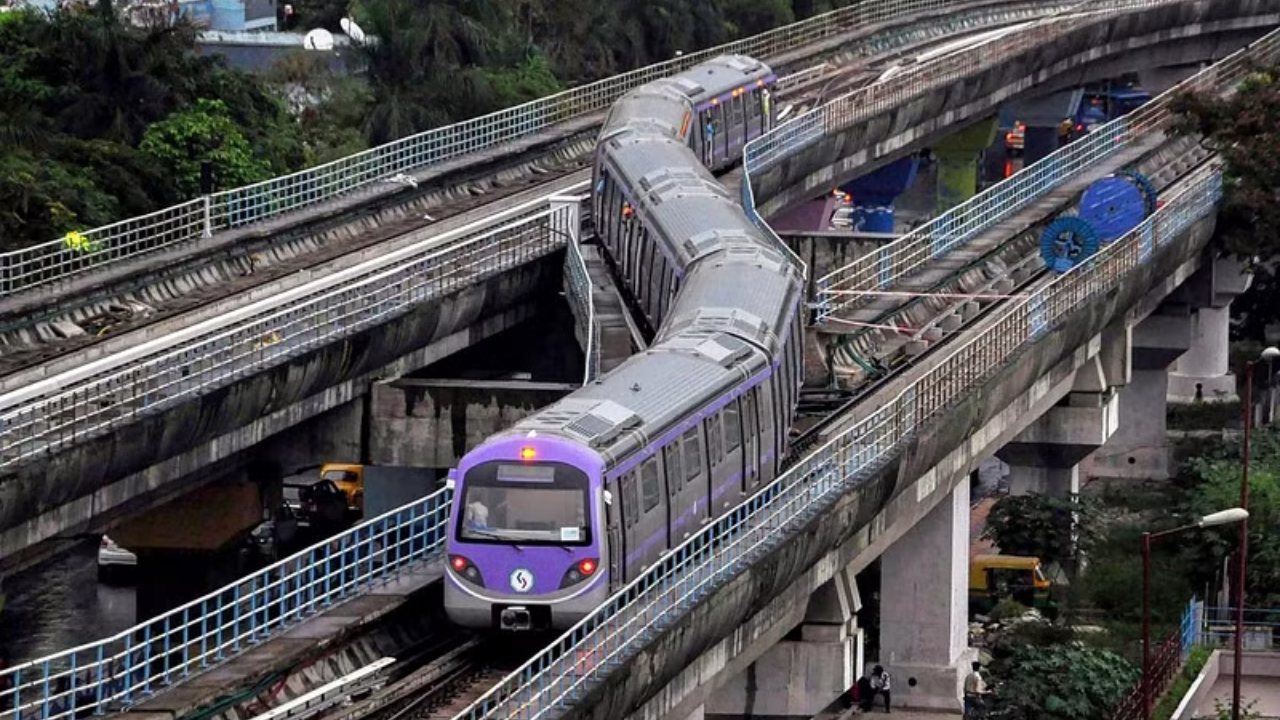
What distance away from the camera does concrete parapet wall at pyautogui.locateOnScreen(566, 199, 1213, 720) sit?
36.1 m

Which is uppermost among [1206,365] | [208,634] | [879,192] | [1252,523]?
[208,634]

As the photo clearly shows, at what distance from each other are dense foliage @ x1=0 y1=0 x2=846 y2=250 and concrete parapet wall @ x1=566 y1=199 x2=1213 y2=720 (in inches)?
811

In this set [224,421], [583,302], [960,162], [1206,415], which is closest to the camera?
[224,421]

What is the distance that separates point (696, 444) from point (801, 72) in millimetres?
62772

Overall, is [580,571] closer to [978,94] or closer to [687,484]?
[687,484]

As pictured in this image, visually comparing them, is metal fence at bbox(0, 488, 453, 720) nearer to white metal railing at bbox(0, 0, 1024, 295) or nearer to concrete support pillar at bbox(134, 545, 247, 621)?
concrete support pillar at bbox(134, 545, 247, 621)

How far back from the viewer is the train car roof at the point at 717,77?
7556cm

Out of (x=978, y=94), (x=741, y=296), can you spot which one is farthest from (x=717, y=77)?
(x=741, y=296)

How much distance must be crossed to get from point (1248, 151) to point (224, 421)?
117 feet

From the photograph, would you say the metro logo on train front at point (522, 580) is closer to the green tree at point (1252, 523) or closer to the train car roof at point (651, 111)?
the green tree at point (1252, 523)

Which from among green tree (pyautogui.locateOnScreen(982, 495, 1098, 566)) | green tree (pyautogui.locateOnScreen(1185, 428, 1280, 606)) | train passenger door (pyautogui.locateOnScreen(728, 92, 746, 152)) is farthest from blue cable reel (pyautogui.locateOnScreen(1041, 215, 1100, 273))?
train passenger door (pyautogui.locateOnScreen(728, 92, 746, 152))

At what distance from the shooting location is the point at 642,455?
37562 mm

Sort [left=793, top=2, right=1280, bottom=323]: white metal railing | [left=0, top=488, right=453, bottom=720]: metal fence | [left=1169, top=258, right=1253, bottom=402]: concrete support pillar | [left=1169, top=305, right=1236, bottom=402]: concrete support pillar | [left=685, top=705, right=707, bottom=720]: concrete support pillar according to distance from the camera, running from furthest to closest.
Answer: [left=1169, top=305, right=1236, bottom=402]: concrete support pillar < [left=1169, top=258, right=1253, bottom=402]: concrete support pillar < [left=793, top=2, right=1280, bottom=323]: white metal railing < [left=685, top=705, right=707, bottom=720]: concrete support pillar < [left=0, top=488, right=453, bottom=720]: metal fence

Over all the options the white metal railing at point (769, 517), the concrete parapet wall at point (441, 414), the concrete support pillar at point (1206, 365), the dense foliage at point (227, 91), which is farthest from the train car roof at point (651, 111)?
the concrete support pillar at point (1206, 365)
